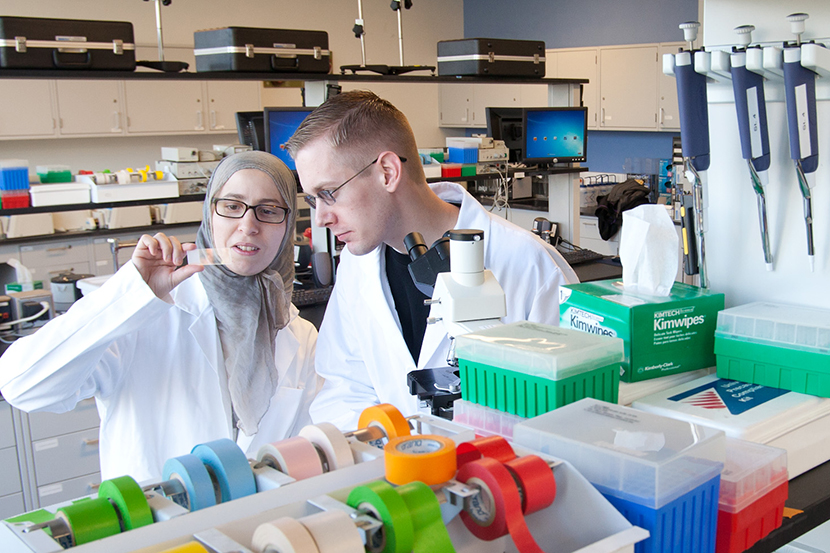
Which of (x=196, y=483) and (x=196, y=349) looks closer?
(x=196, y=483)

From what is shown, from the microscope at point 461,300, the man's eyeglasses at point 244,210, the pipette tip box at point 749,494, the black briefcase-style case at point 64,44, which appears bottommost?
the pipette tip box at point 749,494

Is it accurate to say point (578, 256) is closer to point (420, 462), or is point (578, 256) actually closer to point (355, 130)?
point (355, 130)

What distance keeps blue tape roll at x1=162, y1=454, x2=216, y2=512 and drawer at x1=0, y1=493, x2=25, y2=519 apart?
92.0 inches

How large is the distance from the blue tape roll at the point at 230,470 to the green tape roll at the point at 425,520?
0.17 m

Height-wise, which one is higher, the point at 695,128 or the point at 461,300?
the point at 695,128

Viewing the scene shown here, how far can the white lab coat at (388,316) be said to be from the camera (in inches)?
Result: 72.7

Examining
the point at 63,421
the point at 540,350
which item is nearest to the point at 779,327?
the point at 540,350


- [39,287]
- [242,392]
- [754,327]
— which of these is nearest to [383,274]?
[242,392]

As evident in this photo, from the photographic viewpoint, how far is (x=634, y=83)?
271 inches

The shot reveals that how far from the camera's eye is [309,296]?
3.34 m

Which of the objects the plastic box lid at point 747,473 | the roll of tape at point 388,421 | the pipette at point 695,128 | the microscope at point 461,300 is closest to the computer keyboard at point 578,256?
the pipette at point 695,128

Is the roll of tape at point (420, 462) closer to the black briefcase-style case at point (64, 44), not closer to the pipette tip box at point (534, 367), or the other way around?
the pipette tip box at point (534, 367)

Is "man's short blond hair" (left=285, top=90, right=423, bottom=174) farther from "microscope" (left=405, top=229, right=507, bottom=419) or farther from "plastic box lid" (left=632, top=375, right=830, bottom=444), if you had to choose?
"plastic box lid" (left=632, top=375, right=830, bottom=444)

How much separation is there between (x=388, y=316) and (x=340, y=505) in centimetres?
128
